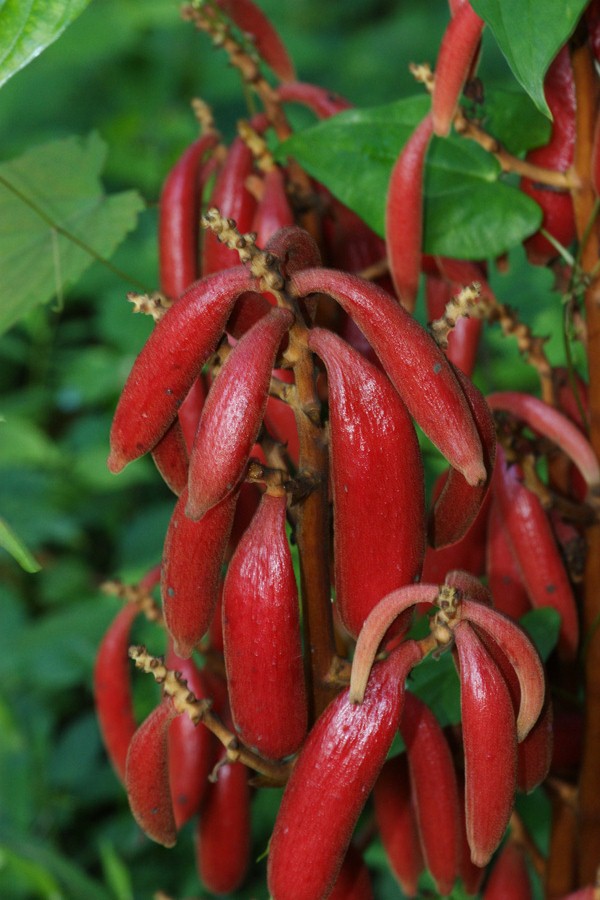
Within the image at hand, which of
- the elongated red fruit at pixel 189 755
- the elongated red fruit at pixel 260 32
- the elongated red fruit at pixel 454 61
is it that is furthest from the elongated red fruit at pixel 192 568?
the elongated red fruit at pixel 260 32

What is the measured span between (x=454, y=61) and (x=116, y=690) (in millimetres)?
362

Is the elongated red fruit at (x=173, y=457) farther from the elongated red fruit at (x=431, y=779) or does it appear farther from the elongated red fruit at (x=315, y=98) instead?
the elongated red fruit at (x=315, y=98)

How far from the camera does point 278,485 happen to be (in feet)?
1.31

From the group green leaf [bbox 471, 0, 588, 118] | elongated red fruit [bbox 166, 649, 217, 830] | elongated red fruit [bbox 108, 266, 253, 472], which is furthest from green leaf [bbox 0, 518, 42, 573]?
green leaf [bbox 471, 0, 588, 118]

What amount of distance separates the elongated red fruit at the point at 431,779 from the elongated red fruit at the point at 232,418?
15 cm

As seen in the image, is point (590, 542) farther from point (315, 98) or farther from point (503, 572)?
point (315, 98)

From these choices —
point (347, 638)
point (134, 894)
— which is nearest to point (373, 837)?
point (347, 638)

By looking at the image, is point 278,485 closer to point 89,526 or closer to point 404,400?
point 404,400

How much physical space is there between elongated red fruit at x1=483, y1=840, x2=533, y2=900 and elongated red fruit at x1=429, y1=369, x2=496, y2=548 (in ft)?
0.77

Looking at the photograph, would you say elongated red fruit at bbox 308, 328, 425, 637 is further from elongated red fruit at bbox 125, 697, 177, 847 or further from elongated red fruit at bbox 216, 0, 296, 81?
elongated red fruit at bbox 216, 0, 296, 81

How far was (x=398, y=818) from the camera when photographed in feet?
1.68

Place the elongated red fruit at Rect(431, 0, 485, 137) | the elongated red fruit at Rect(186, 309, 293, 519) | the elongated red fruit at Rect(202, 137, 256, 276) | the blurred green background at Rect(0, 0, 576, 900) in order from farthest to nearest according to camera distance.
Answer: the blurred green background at Rect(0, 0, 576, 900) < the elongated red fruit at Rect(202, 137, 256, 276) < the elongated red fruit at Rect(431, 0, 485, 137) < the elongated red fruit at Rect(186, 309, 293, 519)

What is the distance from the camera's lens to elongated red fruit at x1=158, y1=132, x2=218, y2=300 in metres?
0.57

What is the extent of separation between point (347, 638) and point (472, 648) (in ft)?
0.41
